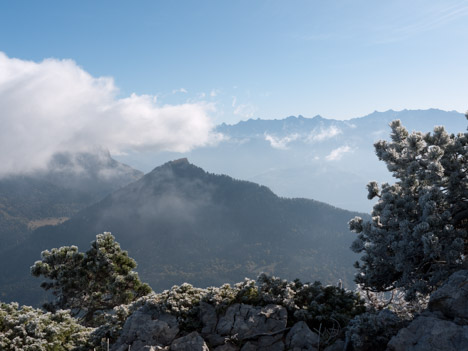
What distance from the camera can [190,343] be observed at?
10242mm

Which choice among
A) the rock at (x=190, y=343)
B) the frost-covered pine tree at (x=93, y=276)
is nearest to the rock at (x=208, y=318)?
the rock at (x=190, y=343)

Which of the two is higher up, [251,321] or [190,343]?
[251,321]

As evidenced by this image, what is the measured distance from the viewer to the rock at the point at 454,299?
867 centimetres

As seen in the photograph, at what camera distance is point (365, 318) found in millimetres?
9469

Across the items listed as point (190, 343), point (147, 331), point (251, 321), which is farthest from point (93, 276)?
point (251, 321)

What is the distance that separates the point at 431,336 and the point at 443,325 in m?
0.47

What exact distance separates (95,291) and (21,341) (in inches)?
482

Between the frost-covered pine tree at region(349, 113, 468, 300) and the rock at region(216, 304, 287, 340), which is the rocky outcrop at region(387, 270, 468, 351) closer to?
the frost-covered pine tree at region(349, 113, 468, 300)

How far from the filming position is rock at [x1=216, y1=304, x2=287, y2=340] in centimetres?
1077

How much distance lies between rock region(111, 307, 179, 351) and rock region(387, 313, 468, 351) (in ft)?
22.0

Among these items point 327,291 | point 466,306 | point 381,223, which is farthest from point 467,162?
point 327,291

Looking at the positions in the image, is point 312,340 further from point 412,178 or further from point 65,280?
point 65,280

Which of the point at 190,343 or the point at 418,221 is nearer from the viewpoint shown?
the point at 190,343

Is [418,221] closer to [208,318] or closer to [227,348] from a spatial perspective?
[227,348]
